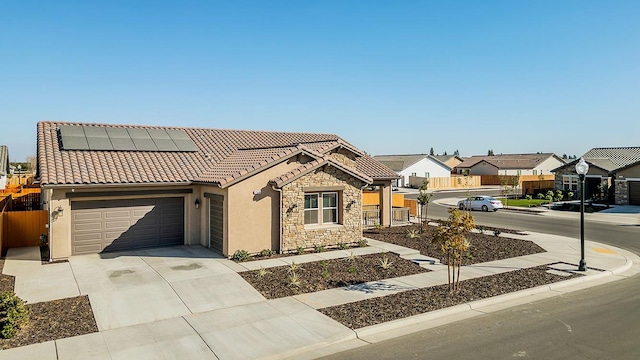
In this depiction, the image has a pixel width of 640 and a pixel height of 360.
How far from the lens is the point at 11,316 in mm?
8938

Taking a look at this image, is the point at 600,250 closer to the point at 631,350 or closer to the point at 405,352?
the point at 631,350

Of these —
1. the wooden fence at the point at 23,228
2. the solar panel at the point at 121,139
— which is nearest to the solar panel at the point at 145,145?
the solar panel at the point at 121,139

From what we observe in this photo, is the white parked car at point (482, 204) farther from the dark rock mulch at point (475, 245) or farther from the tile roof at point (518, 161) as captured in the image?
the tile roof at point (518, 161)

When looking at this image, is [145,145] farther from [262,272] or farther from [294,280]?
[294,280]

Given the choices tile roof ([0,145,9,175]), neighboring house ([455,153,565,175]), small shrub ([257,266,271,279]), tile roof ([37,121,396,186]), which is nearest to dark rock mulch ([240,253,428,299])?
small shrub ([257,266,271,279])

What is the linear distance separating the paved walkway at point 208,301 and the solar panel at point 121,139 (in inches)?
199

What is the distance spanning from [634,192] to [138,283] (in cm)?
3955

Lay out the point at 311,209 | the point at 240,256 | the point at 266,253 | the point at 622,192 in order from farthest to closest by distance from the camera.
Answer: the point at 622,192, the point at 311,209, the point at 266,253, the point at 240,256

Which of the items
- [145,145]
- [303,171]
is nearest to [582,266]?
[303,171]

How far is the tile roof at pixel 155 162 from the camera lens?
16422 millimetres

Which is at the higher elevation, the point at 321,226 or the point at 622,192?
the point at 622,192

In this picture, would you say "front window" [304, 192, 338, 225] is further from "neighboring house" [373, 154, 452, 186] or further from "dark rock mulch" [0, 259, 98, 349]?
"neighboring house" [373, 154, 452, 186]

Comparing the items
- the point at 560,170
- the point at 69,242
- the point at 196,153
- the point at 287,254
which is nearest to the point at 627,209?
the point at 560,170

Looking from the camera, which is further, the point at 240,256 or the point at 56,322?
the point at 240,256
